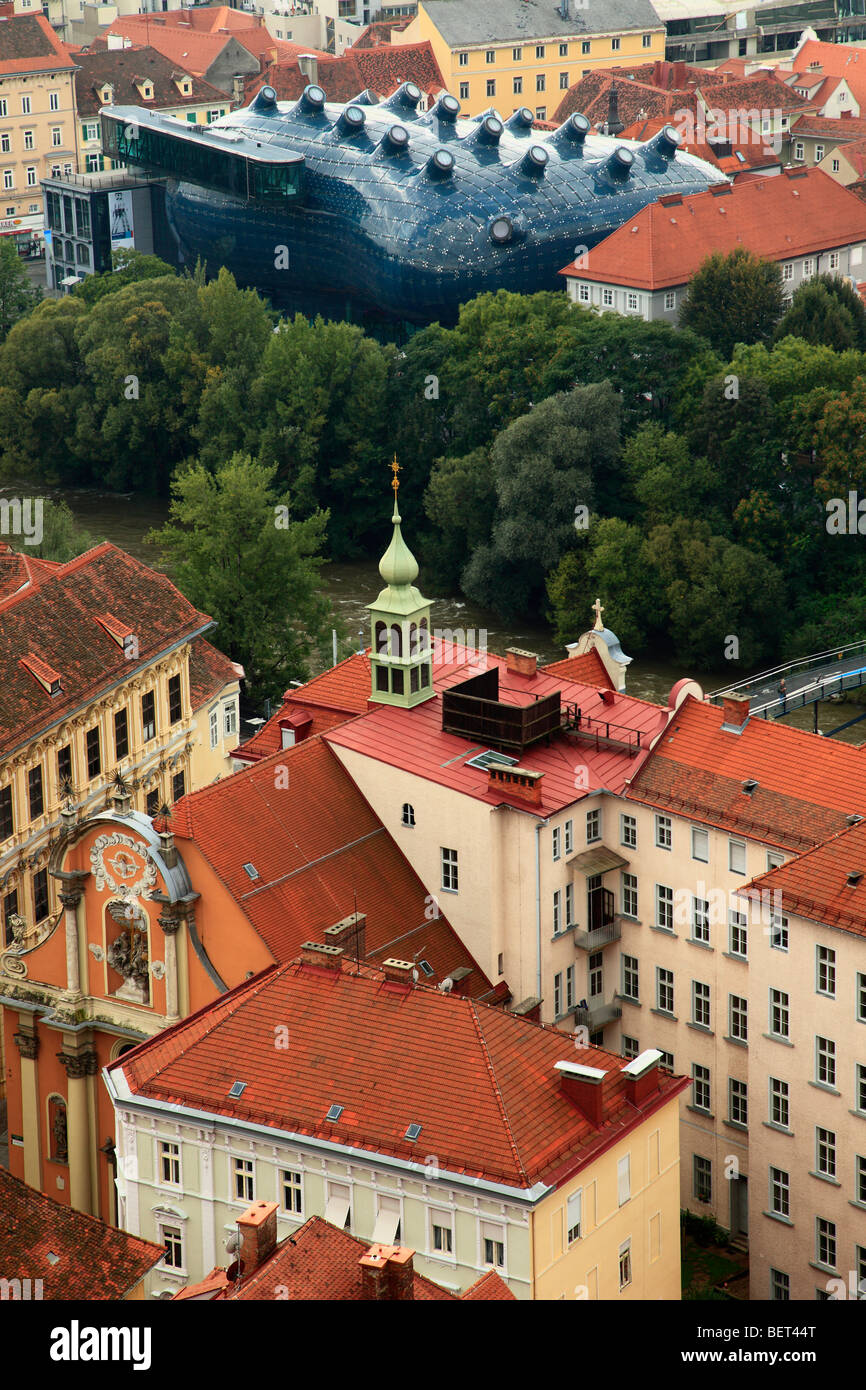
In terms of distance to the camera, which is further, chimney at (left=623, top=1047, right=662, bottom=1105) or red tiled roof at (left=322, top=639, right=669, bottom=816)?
red tiled roof at (left=322, top=639, right=669, bottom=816)

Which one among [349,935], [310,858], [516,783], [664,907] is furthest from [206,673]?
[349,935]

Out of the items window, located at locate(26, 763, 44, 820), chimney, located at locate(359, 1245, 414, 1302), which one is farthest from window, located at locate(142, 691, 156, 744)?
chimney, located at locate(359, 1245, 414, 1302)

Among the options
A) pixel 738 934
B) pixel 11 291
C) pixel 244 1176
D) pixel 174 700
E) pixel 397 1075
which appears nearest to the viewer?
pixel 397 1075

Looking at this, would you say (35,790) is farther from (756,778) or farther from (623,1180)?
(623,1180)

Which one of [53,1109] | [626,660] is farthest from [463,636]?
[53,1109]

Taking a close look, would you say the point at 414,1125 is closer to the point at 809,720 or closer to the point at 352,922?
the point at 352,922

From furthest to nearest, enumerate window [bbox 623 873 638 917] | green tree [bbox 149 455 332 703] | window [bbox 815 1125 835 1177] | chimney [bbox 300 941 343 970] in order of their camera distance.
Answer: green tree [bbox 149 455 332 703]
window [bbox 623 873 638 917]
window [bbox 815 1125 835 1177]
chimney [bbox 300 941 343 970]

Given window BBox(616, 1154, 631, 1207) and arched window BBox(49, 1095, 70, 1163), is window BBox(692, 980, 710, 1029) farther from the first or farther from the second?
arched window BBox(49, 1095, 70, 1163)
